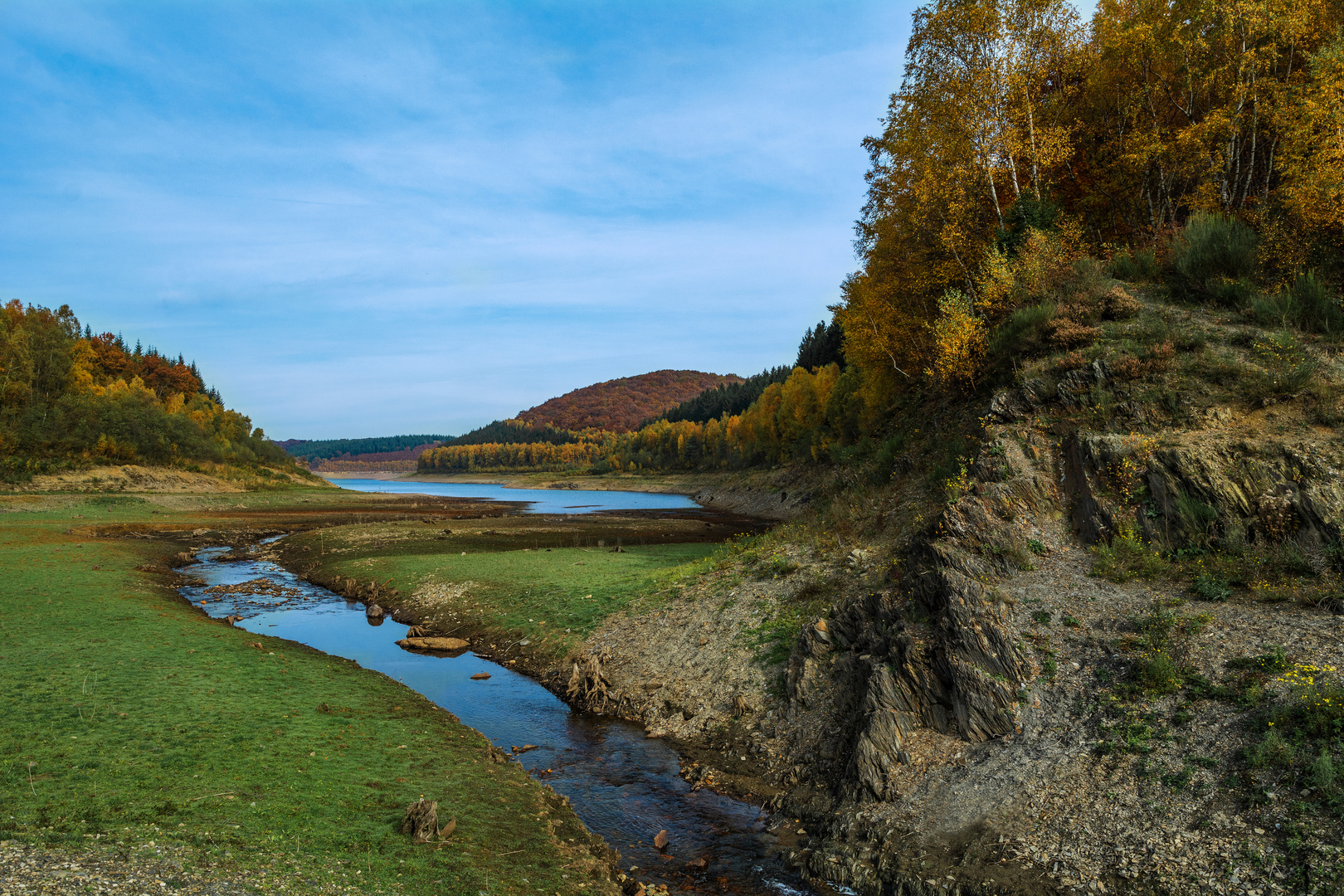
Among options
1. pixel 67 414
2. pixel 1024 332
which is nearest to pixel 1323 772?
pixel 1024 332

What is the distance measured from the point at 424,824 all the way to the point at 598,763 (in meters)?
6.02

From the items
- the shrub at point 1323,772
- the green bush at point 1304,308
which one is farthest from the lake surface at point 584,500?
the shrub at point 1323,772

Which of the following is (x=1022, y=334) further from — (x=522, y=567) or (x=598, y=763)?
(x=522, y=567)

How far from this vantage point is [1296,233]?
68.7 ft

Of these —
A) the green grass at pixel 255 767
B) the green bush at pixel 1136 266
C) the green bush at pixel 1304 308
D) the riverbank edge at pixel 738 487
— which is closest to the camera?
the green grass at pixel 255 767

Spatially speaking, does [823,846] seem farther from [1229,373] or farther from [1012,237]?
[1012,237]

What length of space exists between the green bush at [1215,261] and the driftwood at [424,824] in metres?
26.3

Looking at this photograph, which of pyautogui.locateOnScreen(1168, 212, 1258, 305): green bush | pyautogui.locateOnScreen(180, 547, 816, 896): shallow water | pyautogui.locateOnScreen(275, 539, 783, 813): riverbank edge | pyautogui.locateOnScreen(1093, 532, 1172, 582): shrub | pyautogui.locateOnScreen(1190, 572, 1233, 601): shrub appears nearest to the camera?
pyautogui.locateOnScreen(180, 547, 816, 896): shallow water

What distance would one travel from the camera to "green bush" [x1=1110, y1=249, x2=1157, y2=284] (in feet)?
76.7

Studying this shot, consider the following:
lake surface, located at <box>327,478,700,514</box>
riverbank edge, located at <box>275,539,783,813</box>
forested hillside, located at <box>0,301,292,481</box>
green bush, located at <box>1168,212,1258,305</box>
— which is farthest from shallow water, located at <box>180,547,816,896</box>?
forested hillside, located at <box>0,301,292,481</box>

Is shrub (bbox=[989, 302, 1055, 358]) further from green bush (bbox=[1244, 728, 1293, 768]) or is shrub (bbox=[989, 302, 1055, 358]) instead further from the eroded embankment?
green bush (bbox=[1244, 728, 1293, 768])

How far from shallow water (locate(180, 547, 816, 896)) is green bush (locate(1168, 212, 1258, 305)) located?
21.9 meters

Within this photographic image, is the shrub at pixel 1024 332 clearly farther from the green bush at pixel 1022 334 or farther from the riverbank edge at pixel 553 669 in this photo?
the riverbank edge at pixel 553 669

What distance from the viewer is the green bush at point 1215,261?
20469mm
